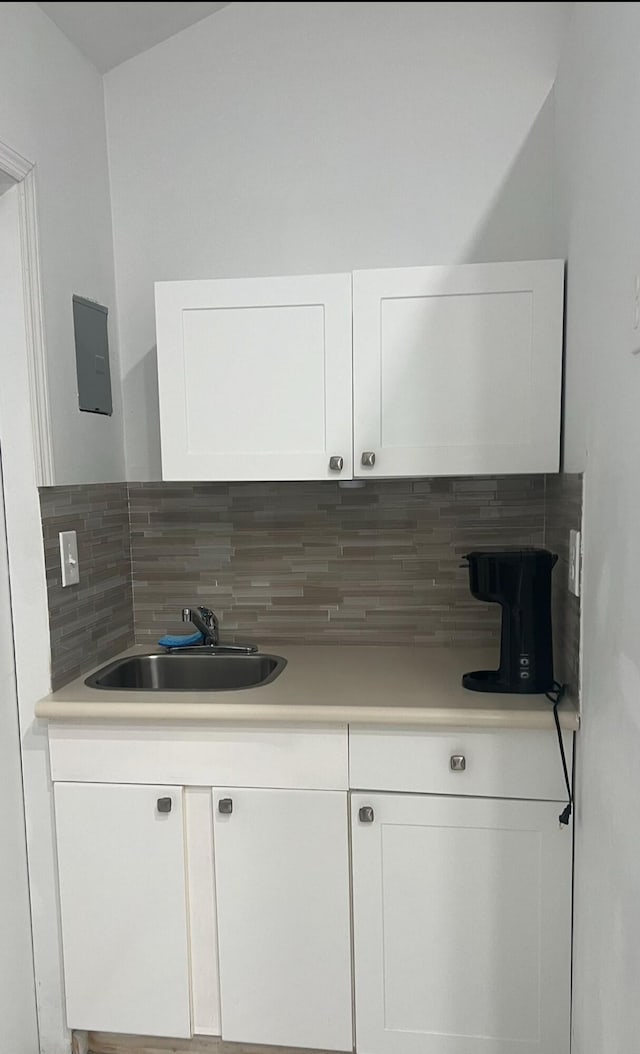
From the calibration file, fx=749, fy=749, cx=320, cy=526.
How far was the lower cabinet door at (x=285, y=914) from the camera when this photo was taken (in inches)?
66.7

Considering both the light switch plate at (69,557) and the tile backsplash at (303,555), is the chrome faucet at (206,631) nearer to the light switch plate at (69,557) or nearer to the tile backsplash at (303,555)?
the tile backsplash at (303,555)

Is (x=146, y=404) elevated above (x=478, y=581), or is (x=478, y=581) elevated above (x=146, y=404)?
(x=146, y=404)

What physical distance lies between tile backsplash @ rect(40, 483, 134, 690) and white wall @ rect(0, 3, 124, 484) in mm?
69

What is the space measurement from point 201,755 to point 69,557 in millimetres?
599

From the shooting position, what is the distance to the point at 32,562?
1782 millimetres

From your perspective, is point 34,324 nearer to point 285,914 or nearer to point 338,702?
point 338,702

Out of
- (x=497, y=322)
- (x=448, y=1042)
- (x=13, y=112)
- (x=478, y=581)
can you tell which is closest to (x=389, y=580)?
(x=478, y=581)

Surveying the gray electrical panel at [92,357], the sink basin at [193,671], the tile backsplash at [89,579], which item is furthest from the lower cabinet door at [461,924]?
the gray electrical panel at [92,357]

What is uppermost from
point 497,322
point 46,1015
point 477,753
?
point 497,322

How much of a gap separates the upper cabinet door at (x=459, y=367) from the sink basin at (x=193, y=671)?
71 cm

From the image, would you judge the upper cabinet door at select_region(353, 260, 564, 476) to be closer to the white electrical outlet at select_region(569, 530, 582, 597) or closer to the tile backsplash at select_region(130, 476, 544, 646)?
the white electrical outlet at select_region(569, 530, 582, 597)

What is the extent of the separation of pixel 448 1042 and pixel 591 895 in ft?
1.83

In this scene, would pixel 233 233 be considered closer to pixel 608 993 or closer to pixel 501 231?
pixel 501 231

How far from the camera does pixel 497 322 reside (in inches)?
68.8
